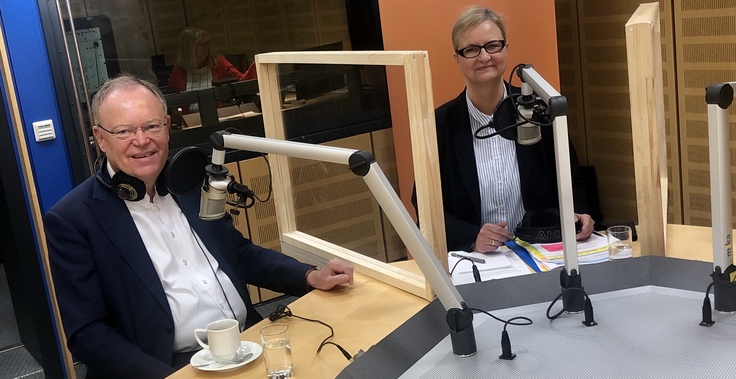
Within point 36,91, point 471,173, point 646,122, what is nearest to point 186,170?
point 646,122

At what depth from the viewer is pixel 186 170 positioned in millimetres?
1748

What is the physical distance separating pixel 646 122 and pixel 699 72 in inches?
85.5

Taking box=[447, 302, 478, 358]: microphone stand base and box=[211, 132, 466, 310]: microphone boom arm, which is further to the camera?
box=[447, 302, 478, 358]: microphone stand base

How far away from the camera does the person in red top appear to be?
3975 mm

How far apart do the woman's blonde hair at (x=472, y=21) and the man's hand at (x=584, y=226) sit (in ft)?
2.47

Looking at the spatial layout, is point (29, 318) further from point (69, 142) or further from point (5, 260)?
point (69, 142)

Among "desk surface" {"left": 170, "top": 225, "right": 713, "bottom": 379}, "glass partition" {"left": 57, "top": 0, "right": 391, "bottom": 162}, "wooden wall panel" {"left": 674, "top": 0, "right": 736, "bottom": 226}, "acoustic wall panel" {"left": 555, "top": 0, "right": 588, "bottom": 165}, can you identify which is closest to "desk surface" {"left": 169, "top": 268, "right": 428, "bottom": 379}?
"desk surface" {"left": 170, "top": 225, "right": 713, "bottom": 379}

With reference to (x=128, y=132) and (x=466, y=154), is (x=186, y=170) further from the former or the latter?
(x=466, y=154)

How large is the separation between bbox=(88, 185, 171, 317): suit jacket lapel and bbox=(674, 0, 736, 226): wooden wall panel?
2770 millimetres

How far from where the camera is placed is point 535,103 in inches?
69.1

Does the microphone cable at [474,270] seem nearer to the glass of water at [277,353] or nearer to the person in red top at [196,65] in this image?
the glass of water at [277,353]

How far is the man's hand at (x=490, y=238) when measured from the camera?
89.3 inches

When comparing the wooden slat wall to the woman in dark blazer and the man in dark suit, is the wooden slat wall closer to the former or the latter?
the woman in dark blazer

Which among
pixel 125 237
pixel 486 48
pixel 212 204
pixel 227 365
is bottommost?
pixel 227 365
